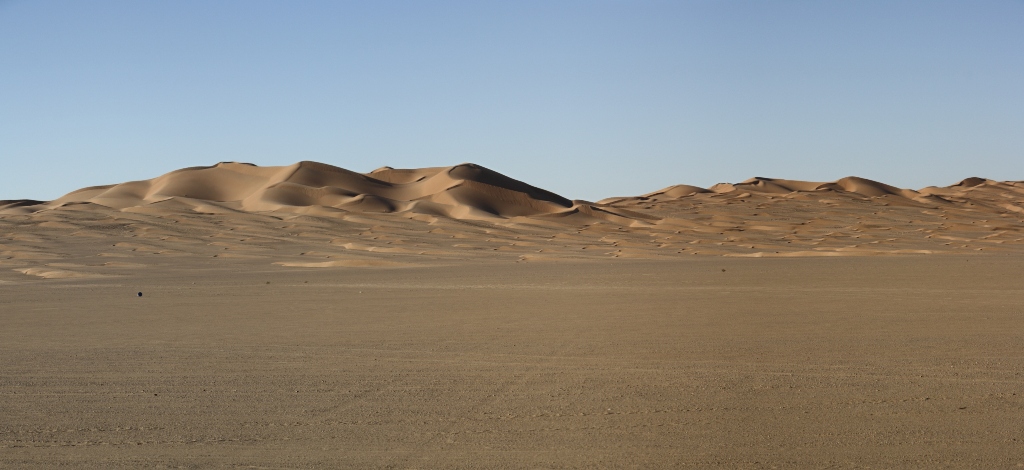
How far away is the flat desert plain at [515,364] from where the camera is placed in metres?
5.41

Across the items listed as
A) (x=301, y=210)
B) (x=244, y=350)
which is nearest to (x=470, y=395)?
(x=244, y=350)

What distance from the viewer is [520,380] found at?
288 inches

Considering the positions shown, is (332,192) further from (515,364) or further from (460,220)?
(515,364)

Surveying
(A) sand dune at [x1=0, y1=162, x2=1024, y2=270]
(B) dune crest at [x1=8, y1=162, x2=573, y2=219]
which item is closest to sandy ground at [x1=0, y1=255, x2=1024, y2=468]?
(A) sand dune at [x1=0, y1=162, x2=1024, y2=270]

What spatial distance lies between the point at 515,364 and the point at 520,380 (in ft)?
2.41

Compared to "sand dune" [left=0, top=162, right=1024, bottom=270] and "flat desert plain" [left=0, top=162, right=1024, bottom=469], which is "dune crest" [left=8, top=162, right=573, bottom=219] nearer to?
"sand dune" [left=0, top=162, right=1024, bottom=270]

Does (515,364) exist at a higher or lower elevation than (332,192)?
lower

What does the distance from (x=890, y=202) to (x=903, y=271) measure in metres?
34.9

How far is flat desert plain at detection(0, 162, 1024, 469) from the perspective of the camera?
5.41 meters

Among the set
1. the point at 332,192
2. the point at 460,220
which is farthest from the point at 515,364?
the point at 332,192

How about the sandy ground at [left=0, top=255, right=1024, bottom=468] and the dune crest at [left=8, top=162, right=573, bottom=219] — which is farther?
the dune crest at [left=8, top=162, right=573, bottom=219]

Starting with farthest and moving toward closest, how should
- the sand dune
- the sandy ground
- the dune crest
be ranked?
the dune crest, the sand dune, the sandy ground

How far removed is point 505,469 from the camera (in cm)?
500

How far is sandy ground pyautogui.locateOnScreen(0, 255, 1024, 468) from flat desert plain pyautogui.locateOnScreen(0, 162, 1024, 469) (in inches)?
1.1
